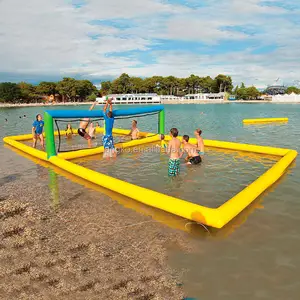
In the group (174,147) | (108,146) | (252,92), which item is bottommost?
(108,146)

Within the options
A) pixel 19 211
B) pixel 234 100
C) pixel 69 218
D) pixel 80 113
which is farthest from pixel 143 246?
pixel 234 100

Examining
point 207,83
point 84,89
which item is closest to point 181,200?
point 84,89

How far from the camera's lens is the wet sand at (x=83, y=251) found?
334 cm

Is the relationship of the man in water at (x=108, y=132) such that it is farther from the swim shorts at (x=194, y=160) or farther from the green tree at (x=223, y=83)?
the green tree at (x=223, y=83)

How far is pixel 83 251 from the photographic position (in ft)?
13.7

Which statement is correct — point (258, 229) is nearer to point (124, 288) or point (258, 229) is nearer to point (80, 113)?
point (124, 288)

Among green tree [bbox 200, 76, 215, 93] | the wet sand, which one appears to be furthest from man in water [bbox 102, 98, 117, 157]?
green tree [bbox 200, 76, 215, 93]

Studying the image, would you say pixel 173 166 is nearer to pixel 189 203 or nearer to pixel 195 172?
pixel 195 172

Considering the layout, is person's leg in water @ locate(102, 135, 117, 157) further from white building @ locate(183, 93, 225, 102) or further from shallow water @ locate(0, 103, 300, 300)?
white building @ locate(183, 93, 225, 102)

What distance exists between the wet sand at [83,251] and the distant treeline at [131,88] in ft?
367

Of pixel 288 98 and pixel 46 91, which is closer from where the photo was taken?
pixel 46 91

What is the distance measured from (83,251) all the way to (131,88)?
428ft

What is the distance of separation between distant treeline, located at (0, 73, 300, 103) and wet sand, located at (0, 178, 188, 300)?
112m

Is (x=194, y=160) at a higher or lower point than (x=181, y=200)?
higher
